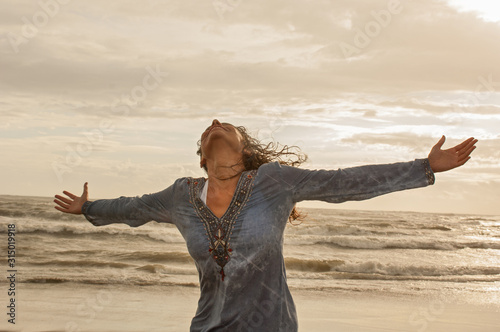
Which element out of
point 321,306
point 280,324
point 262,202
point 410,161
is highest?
point 410,161

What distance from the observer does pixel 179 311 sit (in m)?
7.83

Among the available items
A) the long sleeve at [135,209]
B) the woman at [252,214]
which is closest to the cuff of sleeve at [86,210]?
the long sleeve at [135,209]

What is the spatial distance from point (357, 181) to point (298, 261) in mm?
10890

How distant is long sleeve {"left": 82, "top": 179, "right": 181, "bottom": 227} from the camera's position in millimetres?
3105

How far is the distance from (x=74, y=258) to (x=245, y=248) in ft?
37.5

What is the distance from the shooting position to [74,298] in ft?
28.1

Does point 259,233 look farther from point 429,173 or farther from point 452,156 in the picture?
point 452,156

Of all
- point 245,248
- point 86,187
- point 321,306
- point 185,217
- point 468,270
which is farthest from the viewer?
point 468,270

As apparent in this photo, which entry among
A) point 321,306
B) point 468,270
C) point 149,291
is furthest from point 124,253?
point 468,270

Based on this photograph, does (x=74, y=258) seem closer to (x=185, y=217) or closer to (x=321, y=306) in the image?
(x=321, y=306)

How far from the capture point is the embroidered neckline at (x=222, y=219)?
2762 millimetres

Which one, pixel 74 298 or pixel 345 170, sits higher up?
pixel 345 170

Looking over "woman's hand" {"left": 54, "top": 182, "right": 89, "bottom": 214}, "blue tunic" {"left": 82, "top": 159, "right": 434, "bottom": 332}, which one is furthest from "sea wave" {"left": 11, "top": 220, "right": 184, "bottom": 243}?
"blue tunic" {"left": 82, "top": 159, "right": 434, "bottom": 332}

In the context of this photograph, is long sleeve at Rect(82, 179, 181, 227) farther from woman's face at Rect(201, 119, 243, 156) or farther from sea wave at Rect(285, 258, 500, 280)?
sea wave at Rect(285, 258, 500, 280)
